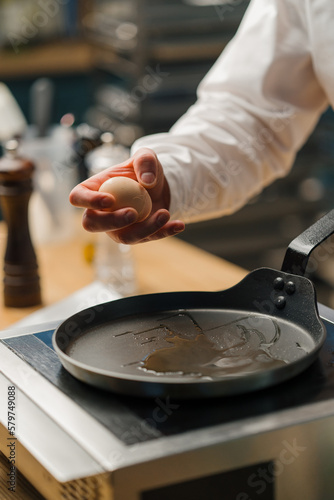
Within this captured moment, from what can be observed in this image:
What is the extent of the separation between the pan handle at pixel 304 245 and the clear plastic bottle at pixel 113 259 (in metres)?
0.71

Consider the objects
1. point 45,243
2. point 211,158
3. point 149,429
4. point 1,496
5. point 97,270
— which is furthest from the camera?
point 45,243

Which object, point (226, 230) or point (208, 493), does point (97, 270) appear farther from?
point (226, 230)

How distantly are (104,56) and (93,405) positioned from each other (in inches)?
125

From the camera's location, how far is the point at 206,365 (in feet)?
2.63

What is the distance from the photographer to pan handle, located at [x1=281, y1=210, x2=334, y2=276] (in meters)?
0.91

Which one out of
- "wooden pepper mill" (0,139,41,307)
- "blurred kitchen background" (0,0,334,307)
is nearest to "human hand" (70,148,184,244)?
"wooden pepper mill" (0,139,41,307)

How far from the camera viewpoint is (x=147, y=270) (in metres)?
1.73

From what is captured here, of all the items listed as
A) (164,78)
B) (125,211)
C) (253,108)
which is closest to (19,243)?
(253,108)

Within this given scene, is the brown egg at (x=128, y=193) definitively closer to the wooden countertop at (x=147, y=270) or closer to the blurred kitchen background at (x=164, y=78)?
the wooden countertop at (x=147, y=270)

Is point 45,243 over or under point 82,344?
under

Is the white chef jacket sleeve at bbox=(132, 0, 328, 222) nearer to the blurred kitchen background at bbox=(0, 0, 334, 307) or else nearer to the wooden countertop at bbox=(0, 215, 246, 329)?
the wooden countertop at bbox=(0, 215, 246, 329)

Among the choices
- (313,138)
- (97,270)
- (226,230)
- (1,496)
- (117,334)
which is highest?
(117,334)

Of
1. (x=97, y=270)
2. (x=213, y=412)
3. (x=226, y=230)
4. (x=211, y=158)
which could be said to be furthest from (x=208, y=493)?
(x=226, y=230)

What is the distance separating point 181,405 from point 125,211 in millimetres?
259
